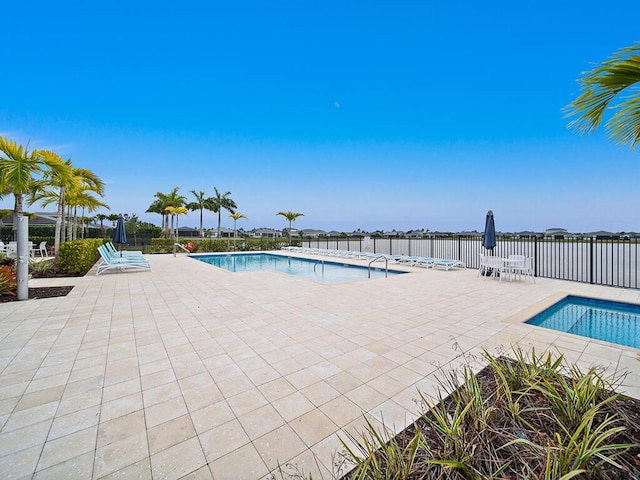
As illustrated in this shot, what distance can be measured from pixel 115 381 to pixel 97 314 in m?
2.85

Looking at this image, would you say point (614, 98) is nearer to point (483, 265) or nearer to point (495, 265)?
point (495, 265)

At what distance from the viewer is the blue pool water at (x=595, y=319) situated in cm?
447

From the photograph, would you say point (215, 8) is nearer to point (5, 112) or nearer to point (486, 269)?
point (5, 112)

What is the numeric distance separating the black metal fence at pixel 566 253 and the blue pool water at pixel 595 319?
7.58 feet

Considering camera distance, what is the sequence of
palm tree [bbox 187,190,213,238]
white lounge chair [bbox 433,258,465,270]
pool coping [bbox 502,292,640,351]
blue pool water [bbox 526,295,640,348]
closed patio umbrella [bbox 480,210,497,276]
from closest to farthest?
pool coping [bbox 502,292,640,351] → blue pool water [bbox 526,295,640,348] → closed patio umbrella [bbox 480,210,497,276] → white lounge chair [bbox 433,258,465,270] → palm tree [bbox 187,190,213,238]

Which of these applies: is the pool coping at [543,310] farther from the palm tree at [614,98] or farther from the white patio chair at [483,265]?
the palm tree at [614,98]

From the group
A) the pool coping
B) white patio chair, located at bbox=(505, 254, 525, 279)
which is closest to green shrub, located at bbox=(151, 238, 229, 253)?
white patio chair, located at bbox=(505, 254, 525, 279)

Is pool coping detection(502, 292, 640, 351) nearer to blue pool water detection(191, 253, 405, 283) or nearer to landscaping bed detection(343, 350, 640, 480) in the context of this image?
landscaping bed detection(343, 350, 640, 480)

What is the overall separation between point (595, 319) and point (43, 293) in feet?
38.0

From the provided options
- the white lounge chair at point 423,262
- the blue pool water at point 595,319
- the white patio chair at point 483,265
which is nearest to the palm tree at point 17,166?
the blue pool water at point 595,319

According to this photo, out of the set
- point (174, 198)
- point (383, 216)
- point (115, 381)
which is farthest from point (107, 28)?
point (383, 216)

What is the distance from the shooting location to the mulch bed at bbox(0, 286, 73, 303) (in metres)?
5.82

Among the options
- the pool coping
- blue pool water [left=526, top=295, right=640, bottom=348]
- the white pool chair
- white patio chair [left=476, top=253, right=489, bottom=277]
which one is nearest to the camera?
the pool coping

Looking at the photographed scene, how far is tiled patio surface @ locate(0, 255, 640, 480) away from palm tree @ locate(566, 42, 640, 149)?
7.54 ft
